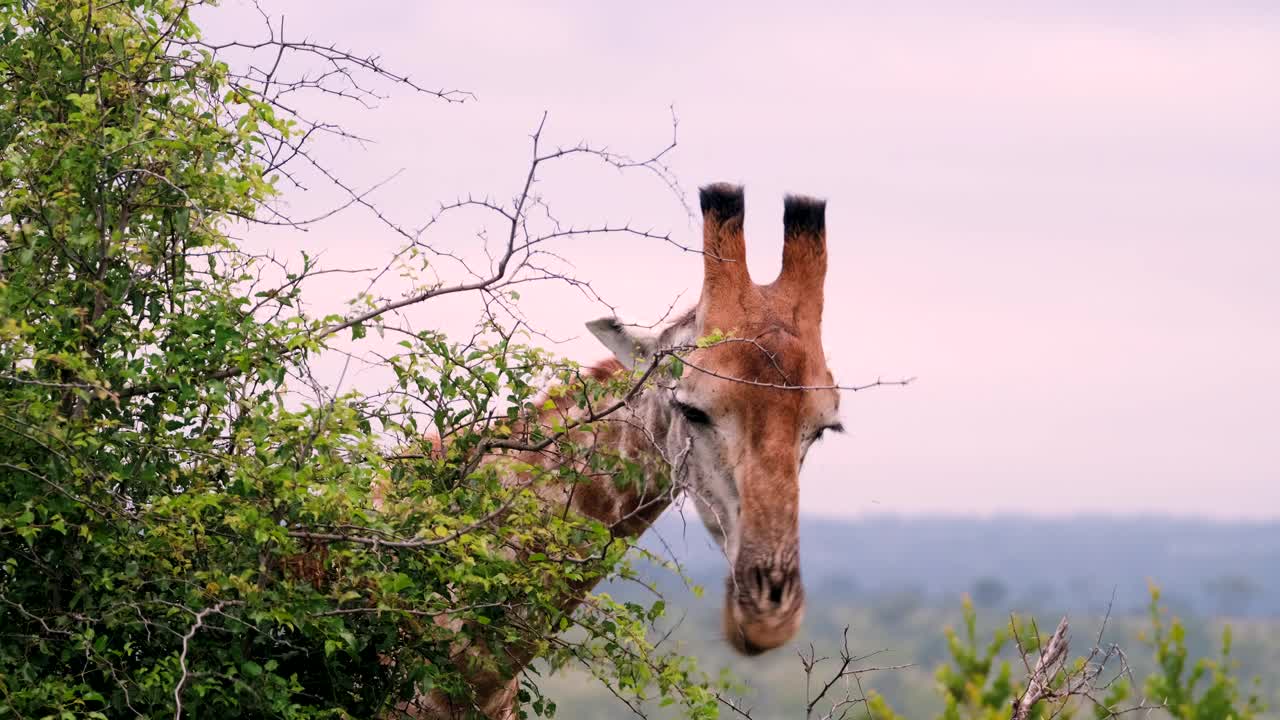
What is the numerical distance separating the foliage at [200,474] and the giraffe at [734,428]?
1.35ft

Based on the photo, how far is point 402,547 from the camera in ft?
17.4

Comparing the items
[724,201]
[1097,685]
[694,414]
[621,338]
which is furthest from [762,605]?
[724,201]

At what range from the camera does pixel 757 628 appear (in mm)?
6070

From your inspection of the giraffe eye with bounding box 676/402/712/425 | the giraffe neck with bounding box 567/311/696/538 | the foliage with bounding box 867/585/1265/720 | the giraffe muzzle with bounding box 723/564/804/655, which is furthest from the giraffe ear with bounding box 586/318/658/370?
the foliage with bounding box 867/585/1265/720

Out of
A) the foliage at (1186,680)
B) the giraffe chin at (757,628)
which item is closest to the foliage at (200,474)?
the giraffe chin at (757,628)

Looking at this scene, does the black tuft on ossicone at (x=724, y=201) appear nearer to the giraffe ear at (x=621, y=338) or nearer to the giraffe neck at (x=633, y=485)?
the giraffe ear at (x=621, y=338)

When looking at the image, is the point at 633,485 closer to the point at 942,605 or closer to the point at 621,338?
the point at 621,338

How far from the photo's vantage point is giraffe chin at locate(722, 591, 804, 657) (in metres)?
6.07

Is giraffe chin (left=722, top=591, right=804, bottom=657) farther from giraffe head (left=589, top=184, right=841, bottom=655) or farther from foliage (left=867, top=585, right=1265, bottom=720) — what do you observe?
foliage (left=867, top=585, right=1265, bottom=720)

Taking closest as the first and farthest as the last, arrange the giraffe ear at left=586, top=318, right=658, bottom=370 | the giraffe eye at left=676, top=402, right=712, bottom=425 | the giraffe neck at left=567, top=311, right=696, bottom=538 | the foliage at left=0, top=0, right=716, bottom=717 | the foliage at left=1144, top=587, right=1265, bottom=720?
1. the foliage at left=0, top=0, right=716, bottom=717
2. the giraffe eye at left=676, top=402, right=712, bottom=425
3. the giraffe neck at left=567, top=311, right=696, bottom=538
4. the giraffe ear at left=586, top=318, right=658, bottom=370
5. the foliage at left=1144, top=587, right=1265, bottom=720

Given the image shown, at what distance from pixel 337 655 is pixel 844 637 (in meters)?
2.06

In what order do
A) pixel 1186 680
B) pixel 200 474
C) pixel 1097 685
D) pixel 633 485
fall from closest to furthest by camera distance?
pixel 200 474 < pixel 633 485 < pixel 1097 685 < pixel 1186 680

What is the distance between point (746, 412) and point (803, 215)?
135 cm

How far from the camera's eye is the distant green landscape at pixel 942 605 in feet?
20.4
